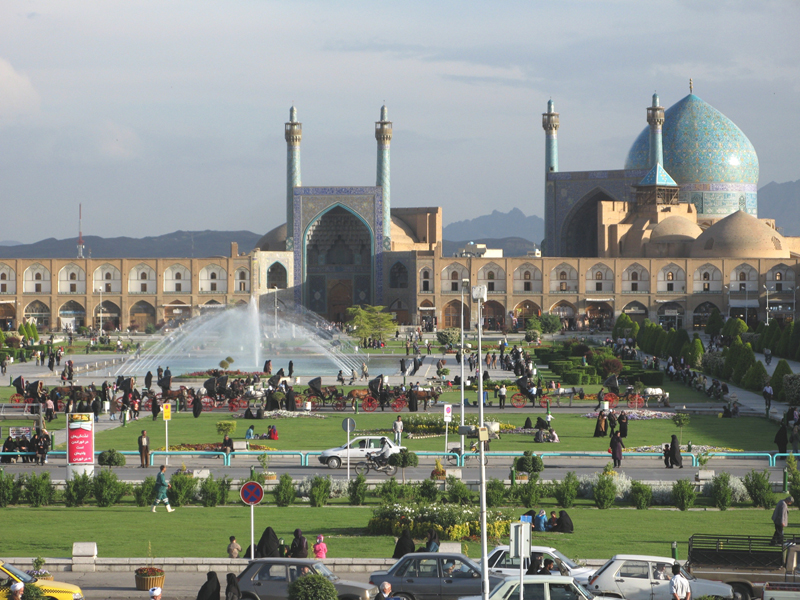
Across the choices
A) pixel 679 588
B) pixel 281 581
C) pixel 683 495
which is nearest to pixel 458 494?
pixel 683 495

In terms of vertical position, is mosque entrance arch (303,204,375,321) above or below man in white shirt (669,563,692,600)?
above

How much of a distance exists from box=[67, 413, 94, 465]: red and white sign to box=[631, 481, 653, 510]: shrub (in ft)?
27.4

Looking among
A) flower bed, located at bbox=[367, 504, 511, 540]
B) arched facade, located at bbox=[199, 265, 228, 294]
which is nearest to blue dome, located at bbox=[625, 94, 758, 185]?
arched facade, located at bbox=[199, 265, 228, 294]

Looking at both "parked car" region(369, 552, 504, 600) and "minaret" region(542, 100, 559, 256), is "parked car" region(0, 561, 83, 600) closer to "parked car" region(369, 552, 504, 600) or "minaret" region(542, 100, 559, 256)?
"parked car" region(369, 552, 504, 600)

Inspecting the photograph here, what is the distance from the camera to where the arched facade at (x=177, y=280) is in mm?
69250

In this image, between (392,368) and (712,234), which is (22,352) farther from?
(712,234)

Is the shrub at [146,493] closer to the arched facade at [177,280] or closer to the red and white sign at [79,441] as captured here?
the red and white sign at [79,441]

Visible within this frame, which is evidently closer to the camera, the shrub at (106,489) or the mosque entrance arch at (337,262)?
the shrub at (106,489)

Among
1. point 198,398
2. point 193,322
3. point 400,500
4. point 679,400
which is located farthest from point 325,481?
point 193,322

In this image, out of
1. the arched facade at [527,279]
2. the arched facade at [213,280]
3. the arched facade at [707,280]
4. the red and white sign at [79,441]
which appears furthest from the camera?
the arched facade at [213,280]

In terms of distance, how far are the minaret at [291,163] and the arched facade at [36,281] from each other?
14238 mm

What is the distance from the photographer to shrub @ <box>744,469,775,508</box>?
1673 cm

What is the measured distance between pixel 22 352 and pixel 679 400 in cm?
2740

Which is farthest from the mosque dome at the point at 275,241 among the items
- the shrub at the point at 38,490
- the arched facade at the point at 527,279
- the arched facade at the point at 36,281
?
the shrub at the point at 38,490
